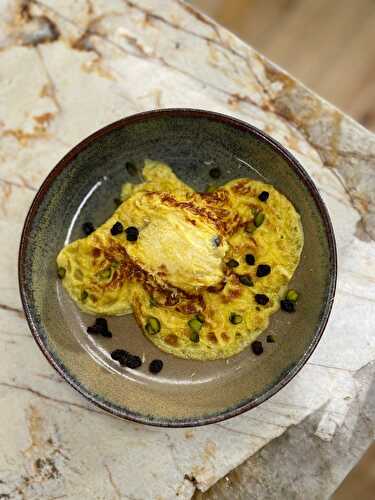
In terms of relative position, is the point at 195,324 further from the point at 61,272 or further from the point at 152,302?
the point at 61,272

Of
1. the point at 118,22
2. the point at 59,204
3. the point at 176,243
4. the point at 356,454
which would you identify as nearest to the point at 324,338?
the point at 356,454

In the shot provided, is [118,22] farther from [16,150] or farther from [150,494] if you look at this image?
[150,494]

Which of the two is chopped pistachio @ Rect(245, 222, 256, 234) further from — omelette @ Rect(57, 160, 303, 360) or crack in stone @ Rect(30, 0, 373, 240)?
crack in stone @ Rect(30, 0, 373, 240)

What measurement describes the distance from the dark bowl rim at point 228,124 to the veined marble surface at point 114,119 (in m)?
0.24

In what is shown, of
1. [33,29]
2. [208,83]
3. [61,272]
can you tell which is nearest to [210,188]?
[208,83]

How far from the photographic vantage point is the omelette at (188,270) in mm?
2484

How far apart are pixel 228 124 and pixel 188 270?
651 mm

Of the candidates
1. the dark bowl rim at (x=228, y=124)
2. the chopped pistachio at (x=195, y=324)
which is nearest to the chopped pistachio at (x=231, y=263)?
the chopped pistachio at (x=195, y=324)

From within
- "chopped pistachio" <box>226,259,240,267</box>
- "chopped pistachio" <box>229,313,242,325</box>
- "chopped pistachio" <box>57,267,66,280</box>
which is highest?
"chopped pistachio" <box>226,259,240,267</box>

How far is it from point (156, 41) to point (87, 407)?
1.75 metres

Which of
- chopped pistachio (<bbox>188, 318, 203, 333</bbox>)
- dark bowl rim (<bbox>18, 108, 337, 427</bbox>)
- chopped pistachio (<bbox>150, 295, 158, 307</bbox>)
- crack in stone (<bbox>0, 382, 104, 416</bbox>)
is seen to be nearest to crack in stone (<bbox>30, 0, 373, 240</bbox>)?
dark bowl rim (<bbox>18, 108, 337, 427</bbox>)

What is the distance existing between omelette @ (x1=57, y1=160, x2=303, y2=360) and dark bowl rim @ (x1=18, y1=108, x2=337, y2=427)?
0.20 meters

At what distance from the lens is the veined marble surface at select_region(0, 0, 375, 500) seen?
8.63ft

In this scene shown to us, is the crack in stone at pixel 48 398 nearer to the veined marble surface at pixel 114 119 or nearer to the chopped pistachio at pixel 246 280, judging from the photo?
the veined marble surface at pixel 114 119
